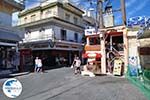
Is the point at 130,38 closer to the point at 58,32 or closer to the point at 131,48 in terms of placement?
the point at 131,48

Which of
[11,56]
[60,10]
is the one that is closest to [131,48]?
[11,56]

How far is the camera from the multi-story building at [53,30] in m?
29.6

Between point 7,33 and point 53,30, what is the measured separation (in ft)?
31.6

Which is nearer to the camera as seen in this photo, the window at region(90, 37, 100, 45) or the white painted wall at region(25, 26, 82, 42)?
the window at region(90, 37, 100, 45)

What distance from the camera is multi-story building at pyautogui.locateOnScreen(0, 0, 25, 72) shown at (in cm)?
2034

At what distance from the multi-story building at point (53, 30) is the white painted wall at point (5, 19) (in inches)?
311

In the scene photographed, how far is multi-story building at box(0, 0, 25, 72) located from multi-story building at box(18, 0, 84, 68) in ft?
23.5

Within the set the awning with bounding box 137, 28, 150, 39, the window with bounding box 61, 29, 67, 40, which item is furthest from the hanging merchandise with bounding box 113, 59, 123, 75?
the window with bounding box 61, 29, 67, 40

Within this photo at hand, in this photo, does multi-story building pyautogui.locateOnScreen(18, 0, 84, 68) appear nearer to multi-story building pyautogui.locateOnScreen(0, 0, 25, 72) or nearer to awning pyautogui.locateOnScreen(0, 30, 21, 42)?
multi-story building pyautogui.locateOnScreen(0, 0, 25, 72)

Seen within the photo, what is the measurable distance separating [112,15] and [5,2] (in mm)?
11115

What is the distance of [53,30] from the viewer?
29.5m

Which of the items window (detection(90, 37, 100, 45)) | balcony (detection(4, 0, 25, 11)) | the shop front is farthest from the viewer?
window (detection(90, 37, 100, 45))

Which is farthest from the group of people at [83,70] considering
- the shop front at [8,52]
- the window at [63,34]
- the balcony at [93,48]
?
the window at [63,34]

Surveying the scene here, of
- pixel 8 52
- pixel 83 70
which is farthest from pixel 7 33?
pixel 83 70
